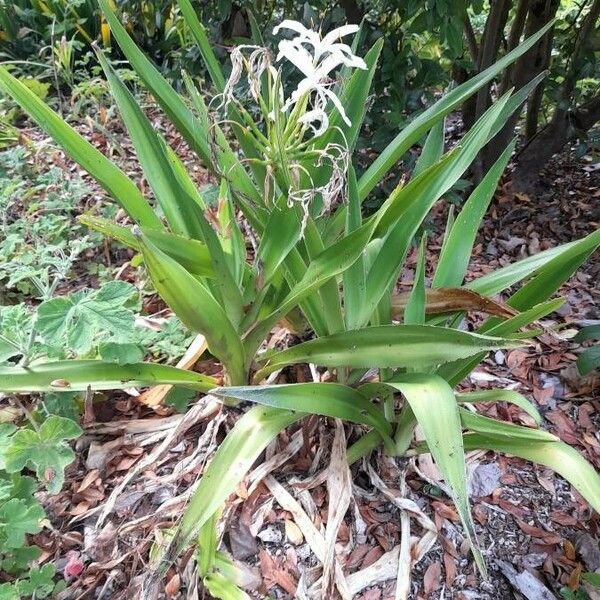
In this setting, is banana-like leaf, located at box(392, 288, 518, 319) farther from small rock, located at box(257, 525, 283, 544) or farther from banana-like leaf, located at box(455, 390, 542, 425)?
small rock, located at box(257, 525, 283, 544)

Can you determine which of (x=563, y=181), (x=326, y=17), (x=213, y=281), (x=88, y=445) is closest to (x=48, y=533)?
(x=88, y=445)

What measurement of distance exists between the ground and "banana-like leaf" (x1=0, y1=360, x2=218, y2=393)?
156 millimetres

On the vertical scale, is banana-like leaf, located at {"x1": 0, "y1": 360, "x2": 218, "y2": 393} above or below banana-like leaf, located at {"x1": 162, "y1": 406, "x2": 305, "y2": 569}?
above

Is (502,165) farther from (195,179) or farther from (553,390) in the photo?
(195,179)

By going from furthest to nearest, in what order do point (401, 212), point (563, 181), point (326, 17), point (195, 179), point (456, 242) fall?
point (563, 181), point (195, 179), point (326, 17), point (456, 242), point (401, 212)

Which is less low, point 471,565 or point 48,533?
point 48,533

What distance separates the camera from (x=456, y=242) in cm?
113

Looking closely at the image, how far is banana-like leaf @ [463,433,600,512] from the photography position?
0.88 meters

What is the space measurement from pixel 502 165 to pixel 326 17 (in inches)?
36.2

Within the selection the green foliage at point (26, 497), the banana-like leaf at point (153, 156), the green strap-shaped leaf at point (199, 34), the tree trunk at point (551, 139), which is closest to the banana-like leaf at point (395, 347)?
the banana-like leaf at point (153, 156)

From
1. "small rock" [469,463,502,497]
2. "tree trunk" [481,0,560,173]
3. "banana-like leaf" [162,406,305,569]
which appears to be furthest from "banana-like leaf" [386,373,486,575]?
"tree trunk" [481,0,560,173]

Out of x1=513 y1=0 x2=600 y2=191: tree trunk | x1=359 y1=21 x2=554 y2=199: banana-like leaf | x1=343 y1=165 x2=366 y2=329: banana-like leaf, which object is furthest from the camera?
x1=513 y1=0 x2=600 y2=191: tree trunk

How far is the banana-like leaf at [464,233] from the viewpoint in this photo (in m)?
1.12

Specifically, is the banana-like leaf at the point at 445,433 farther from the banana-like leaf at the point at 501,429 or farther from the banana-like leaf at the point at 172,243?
the banana-like leaf at the point at 172,243
